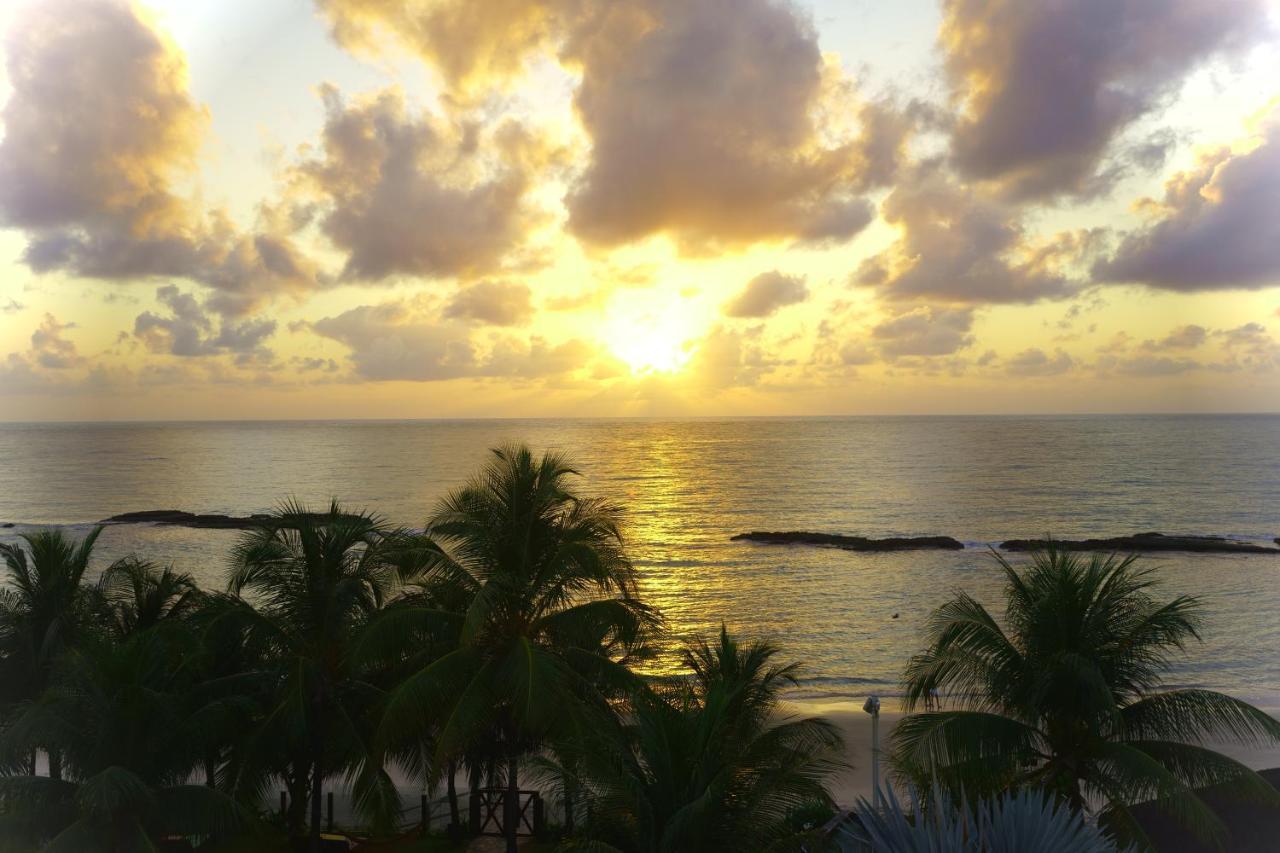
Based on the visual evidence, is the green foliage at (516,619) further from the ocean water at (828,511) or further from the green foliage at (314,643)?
the ocean water at (828,511)

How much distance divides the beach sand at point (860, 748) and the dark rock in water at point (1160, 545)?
116ft

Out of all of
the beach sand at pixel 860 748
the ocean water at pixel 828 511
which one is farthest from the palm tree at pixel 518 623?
the ocean water at pixel 828 511


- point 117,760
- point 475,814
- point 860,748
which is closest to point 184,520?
point 860,748

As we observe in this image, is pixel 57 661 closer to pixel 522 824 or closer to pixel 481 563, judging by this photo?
pixel 481 563

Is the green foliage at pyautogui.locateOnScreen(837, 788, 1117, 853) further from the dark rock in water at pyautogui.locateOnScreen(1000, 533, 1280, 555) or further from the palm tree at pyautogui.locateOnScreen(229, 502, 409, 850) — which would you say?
the dark rock in water at pyautogui.locateOnScreen(1000, 533, 1280, 555)

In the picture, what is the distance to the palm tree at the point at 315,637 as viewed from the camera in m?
15.9

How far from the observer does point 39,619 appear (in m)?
17.8

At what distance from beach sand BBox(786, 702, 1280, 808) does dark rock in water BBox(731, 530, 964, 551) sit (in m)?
34.7

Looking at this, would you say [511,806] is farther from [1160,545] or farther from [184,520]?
[184,520]

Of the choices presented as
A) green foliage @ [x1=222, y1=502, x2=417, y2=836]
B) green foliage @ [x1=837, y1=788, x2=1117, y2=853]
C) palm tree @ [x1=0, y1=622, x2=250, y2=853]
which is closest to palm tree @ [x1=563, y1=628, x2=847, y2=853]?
green foliage @ [x1=837, y1=788, x2=1117, y2=853]

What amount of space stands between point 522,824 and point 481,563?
7609mm

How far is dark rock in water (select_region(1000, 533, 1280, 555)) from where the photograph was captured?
63469 mm

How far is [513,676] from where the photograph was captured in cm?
1432

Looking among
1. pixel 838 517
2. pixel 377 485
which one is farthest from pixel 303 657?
pixel 377 485
